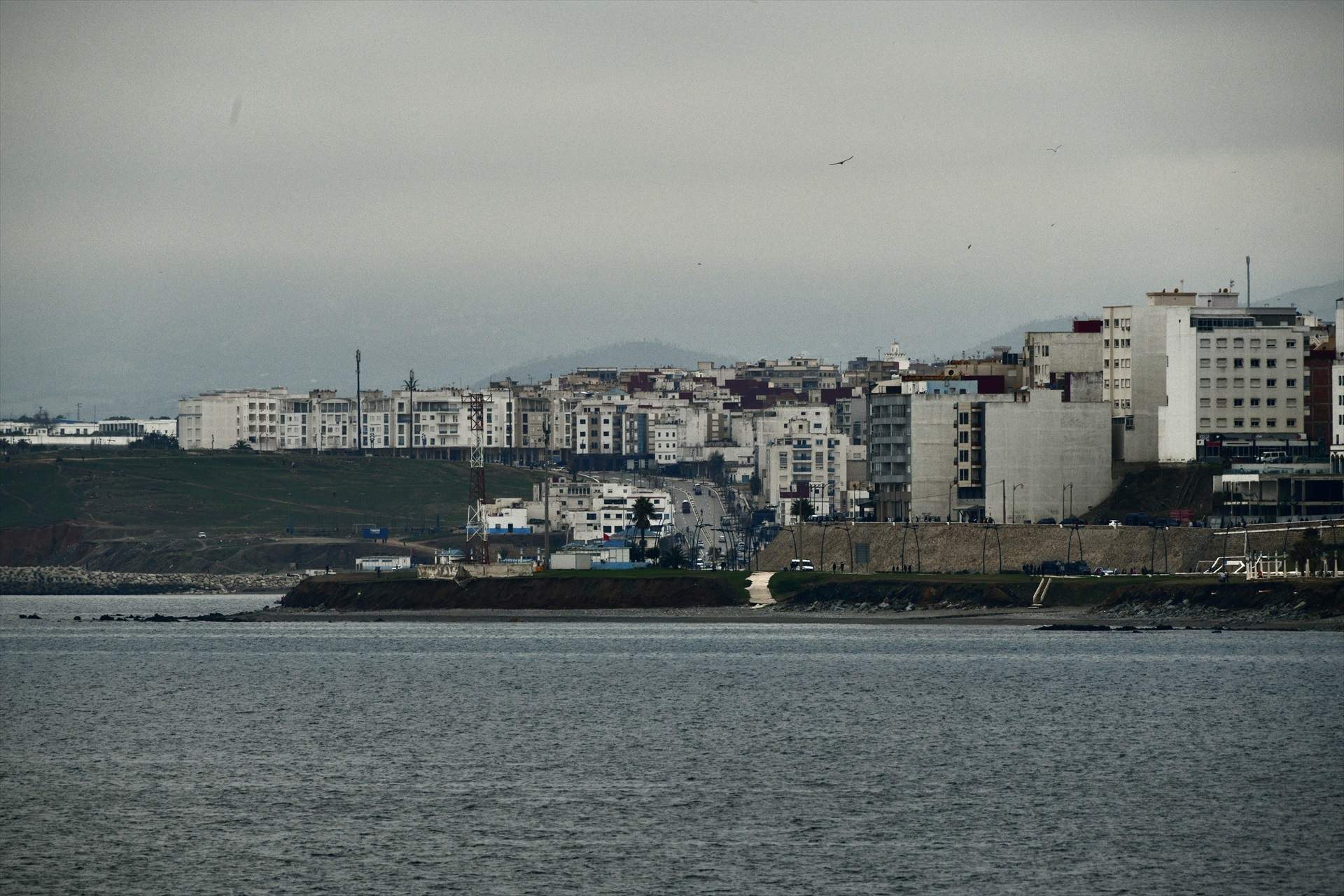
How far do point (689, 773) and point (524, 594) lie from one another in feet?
320

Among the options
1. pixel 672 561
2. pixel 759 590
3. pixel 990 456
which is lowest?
pixel 759 590

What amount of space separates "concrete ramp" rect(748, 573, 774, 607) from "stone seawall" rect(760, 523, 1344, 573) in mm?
7194

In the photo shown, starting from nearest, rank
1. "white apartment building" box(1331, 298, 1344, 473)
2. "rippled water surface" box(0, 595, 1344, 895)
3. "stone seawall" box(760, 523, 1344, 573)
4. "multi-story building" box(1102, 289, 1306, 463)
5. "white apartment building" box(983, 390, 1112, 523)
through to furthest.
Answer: "rippled water surface" box(0, 595, 1344, 895) < "stone seawall" box(760, 523, 1344, 573) < "white apartment building" box(1331, 298, 1344, 473) < "white apartment building" box(983, 390, 1112, 523) < "multi-story building" box(1102, 289, 1306, 463)

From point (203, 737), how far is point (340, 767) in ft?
38.4

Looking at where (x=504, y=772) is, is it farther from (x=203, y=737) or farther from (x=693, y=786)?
(x=203, y=737)

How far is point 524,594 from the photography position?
16362 cm

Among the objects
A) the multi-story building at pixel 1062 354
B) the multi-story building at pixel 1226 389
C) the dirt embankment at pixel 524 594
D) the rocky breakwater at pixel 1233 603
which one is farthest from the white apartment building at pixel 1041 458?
the rocky breakwater at pixel 1233 603

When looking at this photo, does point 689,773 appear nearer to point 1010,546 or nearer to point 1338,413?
point 1010,546

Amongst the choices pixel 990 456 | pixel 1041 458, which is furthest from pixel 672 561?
pixel 1041 458

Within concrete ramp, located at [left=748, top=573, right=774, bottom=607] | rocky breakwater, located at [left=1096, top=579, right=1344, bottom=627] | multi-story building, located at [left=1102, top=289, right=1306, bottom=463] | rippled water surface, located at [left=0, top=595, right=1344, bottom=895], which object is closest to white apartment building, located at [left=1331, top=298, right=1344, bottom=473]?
multi-story building, located at [left=1102, top=289, right=1306, bottom=463]

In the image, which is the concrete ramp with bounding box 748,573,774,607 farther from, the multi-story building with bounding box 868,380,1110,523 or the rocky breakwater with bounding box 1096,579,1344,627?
the rocky breakwater with bounding box 1096,579,1344,627

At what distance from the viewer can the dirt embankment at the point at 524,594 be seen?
157 meters

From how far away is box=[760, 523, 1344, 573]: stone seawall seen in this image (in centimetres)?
14250

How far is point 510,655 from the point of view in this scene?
395ft
